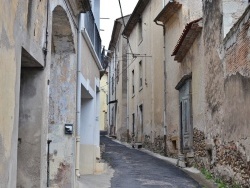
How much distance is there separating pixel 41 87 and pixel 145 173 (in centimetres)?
695

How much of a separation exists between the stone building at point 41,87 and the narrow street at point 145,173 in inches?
80.0

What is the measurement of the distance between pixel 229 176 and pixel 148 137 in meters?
12.3

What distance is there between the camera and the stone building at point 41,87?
4.45 m

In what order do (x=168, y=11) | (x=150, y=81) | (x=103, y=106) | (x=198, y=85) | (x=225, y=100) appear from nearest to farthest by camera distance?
(x=225, y=100)
(x=198, y=85)
(x=168, y=11)
(x=150, y=81)
(x=103, y=106)

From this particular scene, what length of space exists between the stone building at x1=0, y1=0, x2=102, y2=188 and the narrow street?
6.66ft

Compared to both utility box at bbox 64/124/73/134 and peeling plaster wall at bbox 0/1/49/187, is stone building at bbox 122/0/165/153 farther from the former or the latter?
peeling plaster wall at bbox 0/1/49/187

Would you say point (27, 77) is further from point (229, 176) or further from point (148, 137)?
point (148, 137)

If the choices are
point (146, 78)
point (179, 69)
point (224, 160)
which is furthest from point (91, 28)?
point (146, 78)

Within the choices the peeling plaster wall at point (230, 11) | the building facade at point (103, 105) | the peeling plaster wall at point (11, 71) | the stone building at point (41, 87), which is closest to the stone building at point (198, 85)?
the peeling plaster wall at point (230, 11)

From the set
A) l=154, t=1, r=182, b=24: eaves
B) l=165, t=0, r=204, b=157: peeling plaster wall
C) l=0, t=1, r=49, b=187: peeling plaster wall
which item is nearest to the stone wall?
l=165, t=0, r=204, b=157: peeling plaster wall

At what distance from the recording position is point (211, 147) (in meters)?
10.8

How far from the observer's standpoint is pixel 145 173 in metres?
12.3

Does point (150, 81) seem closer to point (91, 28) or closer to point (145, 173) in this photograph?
point (145, 173)

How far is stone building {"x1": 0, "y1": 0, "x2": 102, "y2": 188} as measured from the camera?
14.6ft
